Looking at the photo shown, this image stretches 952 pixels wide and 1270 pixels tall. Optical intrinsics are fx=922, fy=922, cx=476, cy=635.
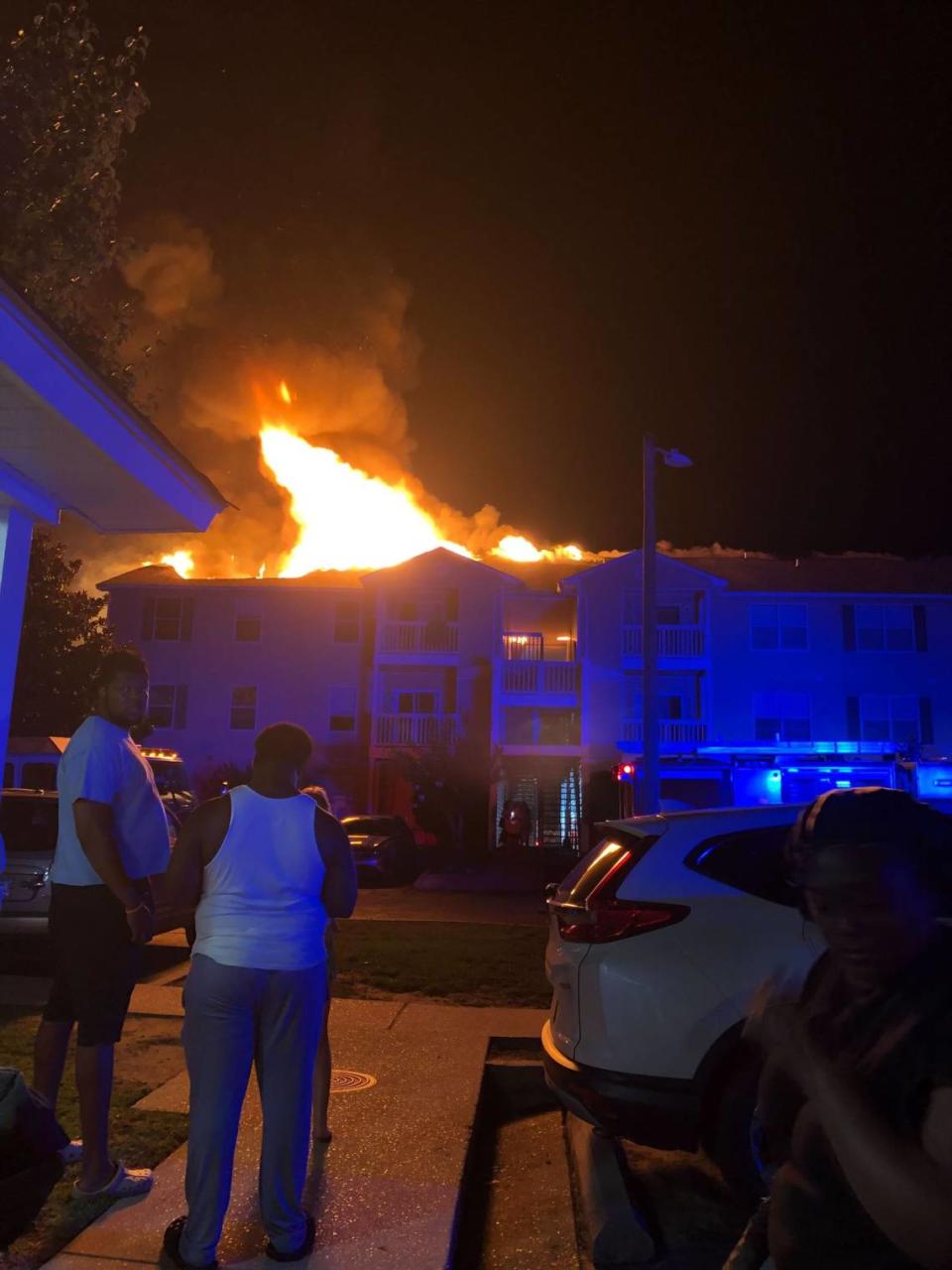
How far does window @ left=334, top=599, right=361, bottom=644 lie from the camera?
1268 inches

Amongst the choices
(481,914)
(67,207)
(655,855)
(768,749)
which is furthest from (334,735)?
(655,855)

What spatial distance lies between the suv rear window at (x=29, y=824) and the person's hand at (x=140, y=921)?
6423 mm

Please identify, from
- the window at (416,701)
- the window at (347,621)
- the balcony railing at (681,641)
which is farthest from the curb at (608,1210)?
the window at (347,621)

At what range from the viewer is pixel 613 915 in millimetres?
3900

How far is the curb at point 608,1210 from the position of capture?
3400mm

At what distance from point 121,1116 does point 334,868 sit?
2.31 m

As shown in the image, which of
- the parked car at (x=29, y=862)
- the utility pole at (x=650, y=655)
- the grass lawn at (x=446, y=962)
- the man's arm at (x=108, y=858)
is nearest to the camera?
the man's arm at (x=108, y=858)

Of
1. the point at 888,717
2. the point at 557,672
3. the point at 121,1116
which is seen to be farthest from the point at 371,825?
the point at 121,1116

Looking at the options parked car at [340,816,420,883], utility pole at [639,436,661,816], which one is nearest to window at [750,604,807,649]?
parked car at [340,816,420,883]

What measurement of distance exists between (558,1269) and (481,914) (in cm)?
1134

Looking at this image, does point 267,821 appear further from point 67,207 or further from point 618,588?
point 618,588

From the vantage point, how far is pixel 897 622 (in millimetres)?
29766

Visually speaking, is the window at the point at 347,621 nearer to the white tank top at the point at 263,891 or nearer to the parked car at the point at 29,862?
the parked car at the point at 29,862

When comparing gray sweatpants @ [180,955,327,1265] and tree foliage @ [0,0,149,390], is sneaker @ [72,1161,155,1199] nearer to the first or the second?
gray sweatpants @ [180,955,327,1265]
